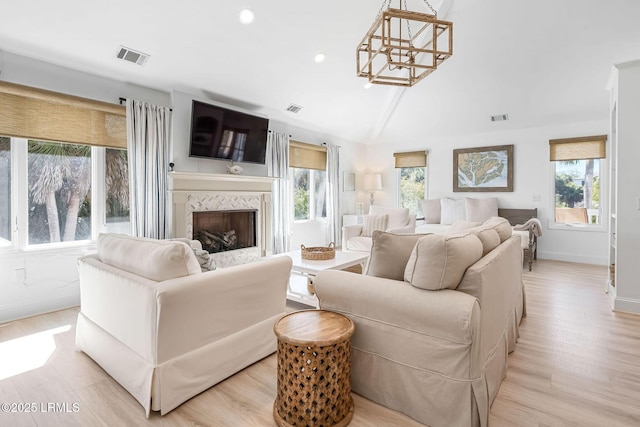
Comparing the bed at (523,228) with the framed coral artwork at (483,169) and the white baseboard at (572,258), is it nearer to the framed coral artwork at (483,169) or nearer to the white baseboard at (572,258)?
the white baseboard at (572,258)

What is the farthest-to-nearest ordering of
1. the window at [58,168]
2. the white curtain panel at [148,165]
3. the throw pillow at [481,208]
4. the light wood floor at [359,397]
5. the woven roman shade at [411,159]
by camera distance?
1. the woven roman shade at [411,159]
2. the throw pillow at [481,208]
3. the white curtain panel at [148,165]
4. the window at [58,168]
5. the light wood floor at [359,397]

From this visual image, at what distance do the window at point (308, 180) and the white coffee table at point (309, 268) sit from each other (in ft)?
8.37

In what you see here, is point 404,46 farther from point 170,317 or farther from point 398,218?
point 170,317

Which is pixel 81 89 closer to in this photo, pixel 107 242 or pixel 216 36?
pixel 216 36

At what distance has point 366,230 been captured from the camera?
5316 mm

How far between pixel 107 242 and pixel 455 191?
6040mm

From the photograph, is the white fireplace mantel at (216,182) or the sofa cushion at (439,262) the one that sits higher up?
the white fireplace mantel at (216,182)

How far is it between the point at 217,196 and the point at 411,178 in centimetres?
440

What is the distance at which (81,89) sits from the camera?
346 centimetres

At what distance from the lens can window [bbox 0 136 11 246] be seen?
10.2 ft

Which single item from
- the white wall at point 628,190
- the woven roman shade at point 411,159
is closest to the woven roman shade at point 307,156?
the woven roman shade at point 411,159

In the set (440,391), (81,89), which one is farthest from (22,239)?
(440,391)

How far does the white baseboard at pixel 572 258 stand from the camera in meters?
5.26

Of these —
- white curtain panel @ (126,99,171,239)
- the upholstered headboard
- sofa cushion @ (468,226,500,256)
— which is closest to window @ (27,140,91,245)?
white curtain panel @ (126,99,171,239)
